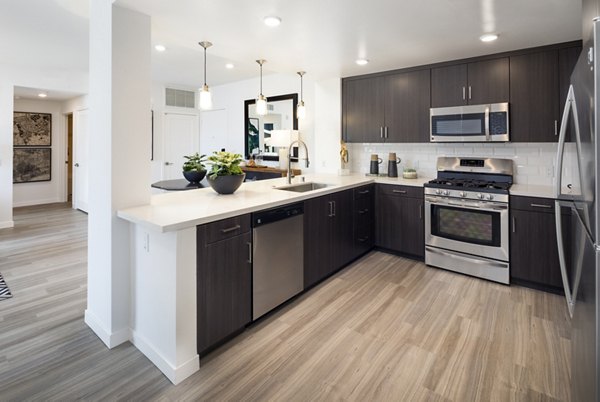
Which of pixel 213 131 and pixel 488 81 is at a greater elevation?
pixel 213 131

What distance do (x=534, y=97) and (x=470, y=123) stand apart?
1.98 ft

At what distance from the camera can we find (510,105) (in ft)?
11.4

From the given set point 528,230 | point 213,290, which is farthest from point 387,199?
point 213,290

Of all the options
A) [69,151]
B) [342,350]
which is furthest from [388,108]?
[69,151]

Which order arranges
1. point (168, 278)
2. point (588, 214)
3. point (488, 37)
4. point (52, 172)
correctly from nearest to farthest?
point (588, 214) < point (168, 278) < point (488, 37) < point (52, 172)

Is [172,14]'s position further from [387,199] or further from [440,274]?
[440,274]

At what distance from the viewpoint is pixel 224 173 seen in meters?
2.82

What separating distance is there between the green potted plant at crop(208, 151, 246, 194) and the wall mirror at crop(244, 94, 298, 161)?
2629 mm

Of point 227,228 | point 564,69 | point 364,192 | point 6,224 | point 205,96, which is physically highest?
point 564,69

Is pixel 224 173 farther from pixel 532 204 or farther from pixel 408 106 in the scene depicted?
pixel 532 204

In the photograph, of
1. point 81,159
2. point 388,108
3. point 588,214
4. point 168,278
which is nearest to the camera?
point 588,214

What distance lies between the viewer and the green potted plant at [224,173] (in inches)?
110

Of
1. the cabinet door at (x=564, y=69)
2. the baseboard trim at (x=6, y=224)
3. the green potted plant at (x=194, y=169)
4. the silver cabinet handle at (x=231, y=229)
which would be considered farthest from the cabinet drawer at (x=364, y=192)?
the baseboard trim at (x=6, y=224)

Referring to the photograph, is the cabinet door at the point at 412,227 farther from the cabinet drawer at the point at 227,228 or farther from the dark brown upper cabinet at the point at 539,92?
the cabinet drawer at the point at 227,228
